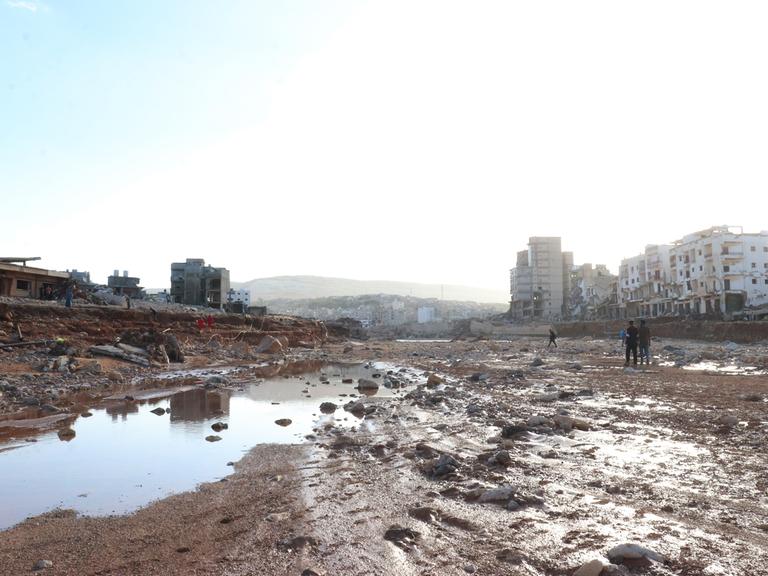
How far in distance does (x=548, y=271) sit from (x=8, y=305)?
4437 inches

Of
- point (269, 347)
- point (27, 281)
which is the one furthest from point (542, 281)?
point (27, 281)

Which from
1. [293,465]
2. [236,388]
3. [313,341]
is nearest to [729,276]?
[313,341]

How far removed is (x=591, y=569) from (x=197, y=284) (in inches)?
2975

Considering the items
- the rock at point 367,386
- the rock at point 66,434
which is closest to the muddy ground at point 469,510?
the rock at point 66,434

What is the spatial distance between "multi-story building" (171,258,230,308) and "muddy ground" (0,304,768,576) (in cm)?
6871

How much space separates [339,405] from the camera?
13938 mm

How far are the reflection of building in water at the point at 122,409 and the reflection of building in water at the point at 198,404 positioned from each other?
3.12 feet

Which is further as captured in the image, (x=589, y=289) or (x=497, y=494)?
(x=589, y=289)

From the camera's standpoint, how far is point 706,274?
69.4m

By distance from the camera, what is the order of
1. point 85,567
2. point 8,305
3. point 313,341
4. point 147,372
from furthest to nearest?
1. point 313,341
2. point 8,305
3. point 147,372
4. point 85,567

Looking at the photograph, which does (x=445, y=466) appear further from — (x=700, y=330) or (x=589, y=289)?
(x=589, y=289)

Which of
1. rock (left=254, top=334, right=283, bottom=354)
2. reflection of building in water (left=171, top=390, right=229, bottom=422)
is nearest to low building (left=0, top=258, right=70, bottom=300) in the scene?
rock (left=254, top=334, right=283, bottom=354)

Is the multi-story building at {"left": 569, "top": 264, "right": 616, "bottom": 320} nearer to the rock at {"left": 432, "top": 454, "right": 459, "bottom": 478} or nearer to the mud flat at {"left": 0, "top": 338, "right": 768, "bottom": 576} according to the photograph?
the mud flat at {"left": 0, "top": 338, "right": 768, "bottom": 576}

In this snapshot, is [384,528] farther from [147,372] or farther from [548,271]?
[548,271]
